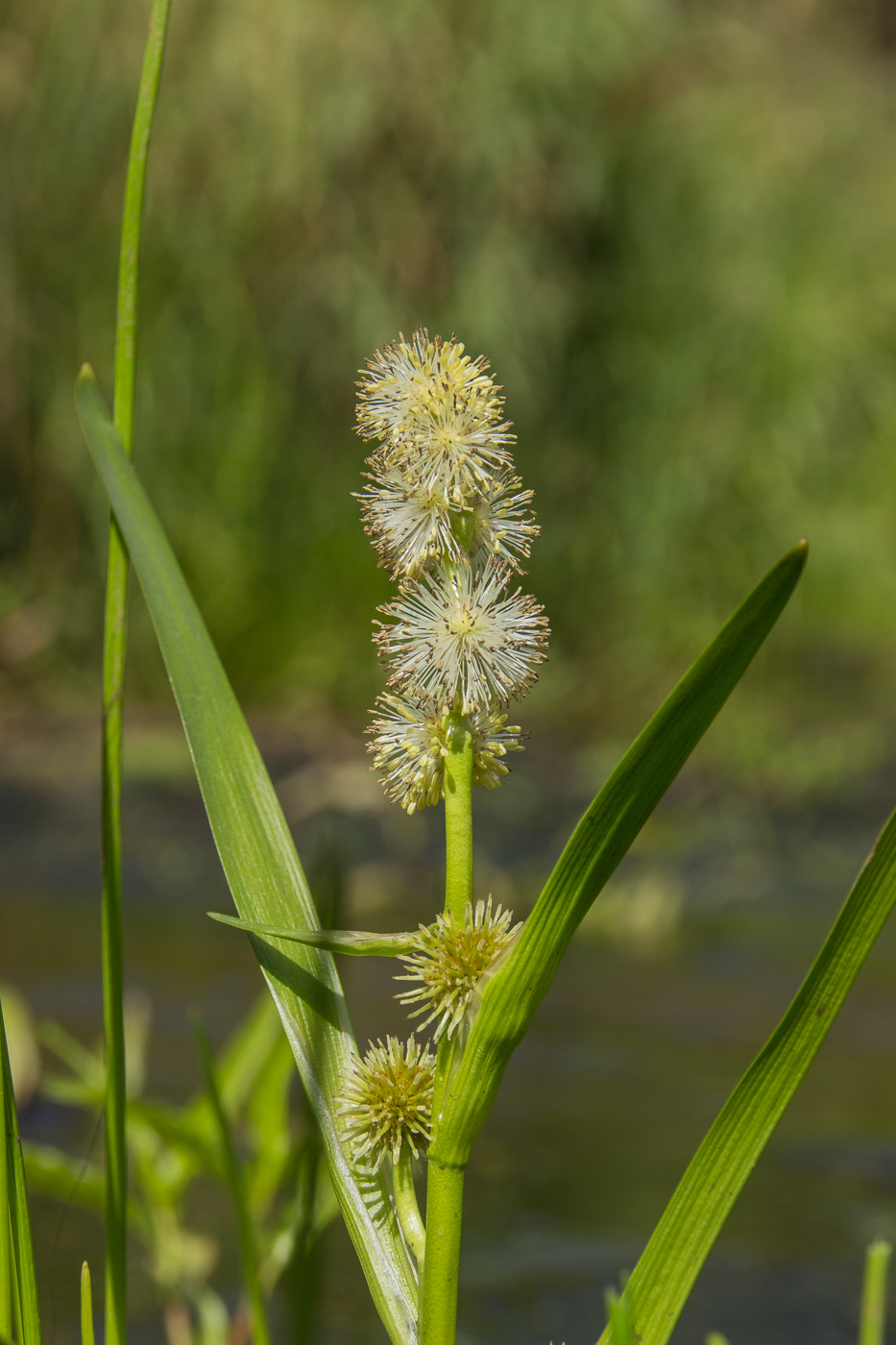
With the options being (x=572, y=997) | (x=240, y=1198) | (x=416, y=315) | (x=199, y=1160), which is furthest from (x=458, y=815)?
(x=416, y=315)

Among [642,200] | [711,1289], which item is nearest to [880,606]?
[642,200]

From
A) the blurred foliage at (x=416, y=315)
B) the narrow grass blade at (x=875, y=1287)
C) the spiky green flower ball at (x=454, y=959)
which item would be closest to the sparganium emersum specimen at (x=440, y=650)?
the spiky green flower ball at (x=454, y=959)

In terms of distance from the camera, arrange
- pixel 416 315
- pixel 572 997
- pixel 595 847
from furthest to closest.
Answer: pixel 416 315 < pixel 572 997 < pixel 595 847

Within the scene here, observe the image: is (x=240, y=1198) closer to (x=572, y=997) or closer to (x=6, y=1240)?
(x=6, y=1240)

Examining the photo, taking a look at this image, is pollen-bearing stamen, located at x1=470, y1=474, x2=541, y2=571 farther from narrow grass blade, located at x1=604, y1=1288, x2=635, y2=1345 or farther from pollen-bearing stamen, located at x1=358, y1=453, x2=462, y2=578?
narrow grass blade, located at x1=604, y1=1288, x2=635, y2=1345

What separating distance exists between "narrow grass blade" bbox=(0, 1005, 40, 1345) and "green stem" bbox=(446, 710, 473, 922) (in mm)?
77

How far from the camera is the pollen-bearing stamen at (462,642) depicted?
0.68 feet

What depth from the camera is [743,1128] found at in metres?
0.20

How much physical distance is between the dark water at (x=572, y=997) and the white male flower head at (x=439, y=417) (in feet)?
0.22

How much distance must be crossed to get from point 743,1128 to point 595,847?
0.06 m

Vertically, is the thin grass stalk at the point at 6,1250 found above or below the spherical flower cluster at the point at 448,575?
below

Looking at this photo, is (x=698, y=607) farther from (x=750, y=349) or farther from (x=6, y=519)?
(x=6, y=519)

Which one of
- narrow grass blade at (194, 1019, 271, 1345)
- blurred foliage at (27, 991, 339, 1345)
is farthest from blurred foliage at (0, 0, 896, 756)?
narrow grass blade at (194, 1019, 271, 1345)

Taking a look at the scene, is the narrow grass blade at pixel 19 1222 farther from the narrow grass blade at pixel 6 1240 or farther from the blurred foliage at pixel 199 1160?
the blurred foliage at pixel 199 1160
